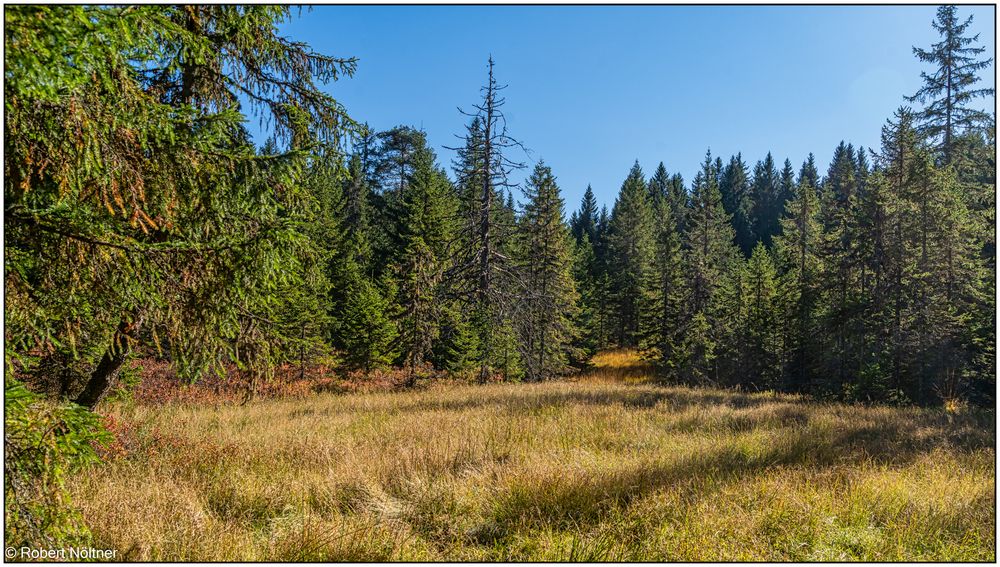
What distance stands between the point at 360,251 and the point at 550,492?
29.2 meters

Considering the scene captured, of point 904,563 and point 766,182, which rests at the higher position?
point 766,182

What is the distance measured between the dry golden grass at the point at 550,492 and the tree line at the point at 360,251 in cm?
144

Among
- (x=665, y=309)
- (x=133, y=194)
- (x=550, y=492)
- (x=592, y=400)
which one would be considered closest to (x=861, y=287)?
(x=665, y=309)

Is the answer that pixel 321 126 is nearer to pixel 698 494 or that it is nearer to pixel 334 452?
pixel 334 452

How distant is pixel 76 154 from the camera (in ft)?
9.96

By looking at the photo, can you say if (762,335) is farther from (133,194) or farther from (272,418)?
(133,194)

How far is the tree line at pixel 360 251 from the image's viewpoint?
3.29 metres

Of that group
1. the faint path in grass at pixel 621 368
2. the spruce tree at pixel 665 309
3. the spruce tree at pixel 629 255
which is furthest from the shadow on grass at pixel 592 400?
the spruce tree at pixel 629 255

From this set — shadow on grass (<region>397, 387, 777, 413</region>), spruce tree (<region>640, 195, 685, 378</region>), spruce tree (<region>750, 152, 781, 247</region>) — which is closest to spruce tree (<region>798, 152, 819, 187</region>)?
spruce tree (<region>750, 152, 781, 247</region>)

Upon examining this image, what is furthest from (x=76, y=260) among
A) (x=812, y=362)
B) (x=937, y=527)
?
(x=812, y=362)

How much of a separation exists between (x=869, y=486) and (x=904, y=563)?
1417 mm

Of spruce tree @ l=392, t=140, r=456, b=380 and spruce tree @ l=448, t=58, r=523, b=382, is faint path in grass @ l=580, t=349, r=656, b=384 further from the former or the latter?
spruce tree @ l=448, t=58, r=523, b=382

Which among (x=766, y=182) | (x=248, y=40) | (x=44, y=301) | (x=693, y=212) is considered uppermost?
(x=766, y=182)

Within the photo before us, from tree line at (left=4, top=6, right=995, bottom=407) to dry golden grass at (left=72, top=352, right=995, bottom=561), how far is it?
1.44m
